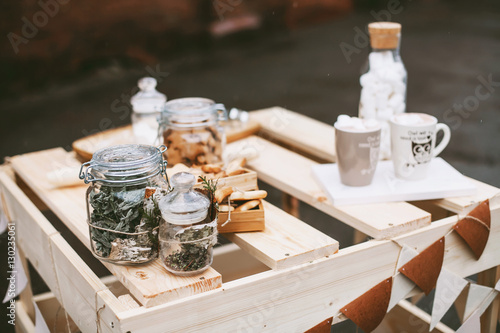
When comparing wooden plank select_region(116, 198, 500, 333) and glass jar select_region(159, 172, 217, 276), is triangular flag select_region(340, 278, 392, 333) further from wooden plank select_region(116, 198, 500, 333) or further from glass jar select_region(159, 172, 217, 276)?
glass jar select_region(159, 172, 217, 276)

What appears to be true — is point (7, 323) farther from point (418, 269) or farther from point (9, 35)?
point (9, 35)

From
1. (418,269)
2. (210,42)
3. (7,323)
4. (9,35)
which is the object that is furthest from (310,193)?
(210,42)

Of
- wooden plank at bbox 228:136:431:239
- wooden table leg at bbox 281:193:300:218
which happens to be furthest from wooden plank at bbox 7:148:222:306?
wooden table leg at bbox 281:193:300:218

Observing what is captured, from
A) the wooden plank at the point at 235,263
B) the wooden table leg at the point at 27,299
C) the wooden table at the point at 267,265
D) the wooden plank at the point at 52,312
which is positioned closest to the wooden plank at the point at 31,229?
the wooden table at the point at 267,265

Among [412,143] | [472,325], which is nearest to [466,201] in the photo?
[412,143]

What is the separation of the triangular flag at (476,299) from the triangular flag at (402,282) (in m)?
0.19

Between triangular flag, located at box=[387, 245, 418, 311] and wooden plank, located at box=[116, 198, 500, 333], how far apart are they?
0.01 m

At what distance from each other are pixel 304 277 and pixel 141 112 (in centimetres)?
73

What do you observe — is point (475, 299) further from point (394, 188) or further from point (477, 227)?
point (394, 188)

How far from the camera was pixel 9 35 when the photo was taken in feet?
15.0

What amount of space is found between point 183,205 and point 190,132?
1.48 feet

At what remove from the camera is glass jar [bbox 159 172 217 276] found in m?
0.83

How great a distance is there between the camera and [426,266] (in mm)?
1094

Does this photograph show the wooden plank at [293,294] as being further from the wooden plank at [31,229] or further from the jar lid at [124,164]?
the wooden plank at [31,229]
